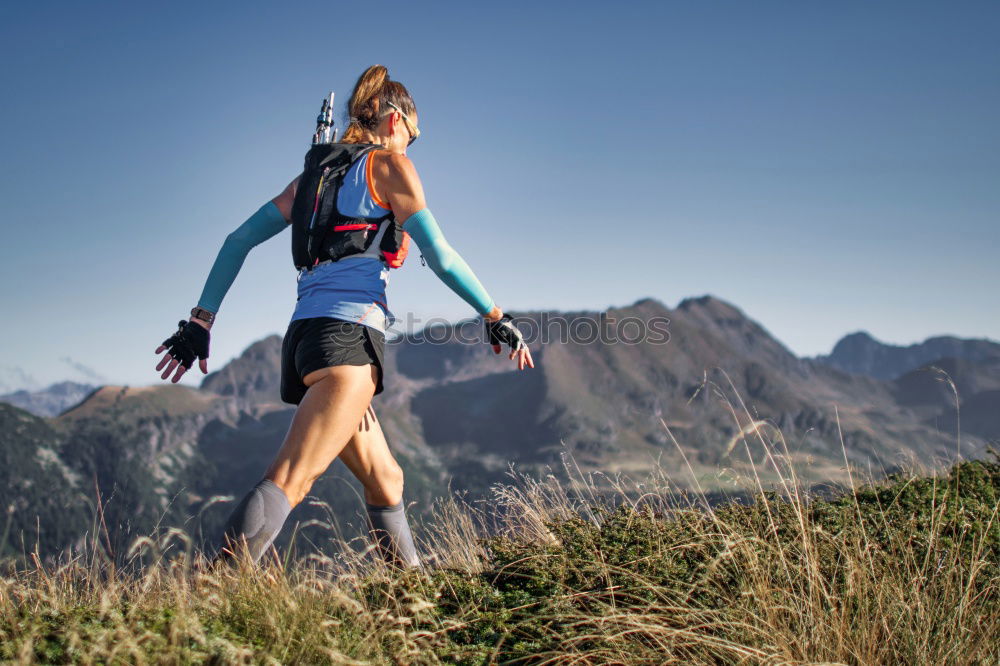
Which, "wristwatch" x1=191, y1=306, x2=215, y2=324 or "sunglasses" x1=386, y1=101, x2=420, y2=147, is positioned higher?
"sunglasses" x1=386, y1=101, x2=420, y2=147

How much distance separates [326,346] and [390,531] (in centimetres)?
151

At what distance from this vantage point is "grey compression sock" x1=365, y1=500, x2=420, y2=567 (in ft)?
14.4

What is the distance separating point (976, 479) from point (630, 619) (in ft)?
17.2

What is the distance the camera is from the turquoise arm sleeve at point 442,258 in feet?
12.2

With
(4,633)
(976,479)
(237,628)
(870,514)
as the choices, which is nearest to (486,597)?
(237,628)

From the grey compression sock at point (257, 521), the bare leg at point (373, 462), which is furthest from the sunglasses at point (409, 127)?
the grey compression sock at point (257, 521)

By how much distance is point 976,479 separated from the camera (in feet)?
20.8

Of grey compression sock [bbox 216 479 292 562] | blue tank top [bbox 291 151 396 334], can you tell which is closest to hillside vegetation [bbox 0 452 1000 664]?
grey compression sock [bbox 216 479 292 562]

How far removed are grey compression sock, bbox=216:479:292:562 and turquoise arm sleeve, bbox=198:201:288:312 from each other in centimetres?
139

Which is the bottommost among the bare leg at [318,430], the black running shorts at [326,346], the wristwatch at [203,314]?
the bare leg at [318,430]

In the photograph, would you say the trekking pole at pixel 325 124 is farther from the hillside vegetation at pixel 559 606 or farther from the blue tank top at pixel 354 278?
the hillside vegetation at pixel 559 606

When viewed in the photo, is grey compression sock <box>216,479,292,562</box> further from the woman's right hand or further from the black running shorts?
the woman's right hand

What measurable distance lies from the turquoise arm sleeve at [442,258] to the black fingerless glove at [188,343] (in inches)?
56.2

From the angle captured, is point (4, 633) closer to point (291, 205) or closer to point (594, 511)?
point (291, 205)
